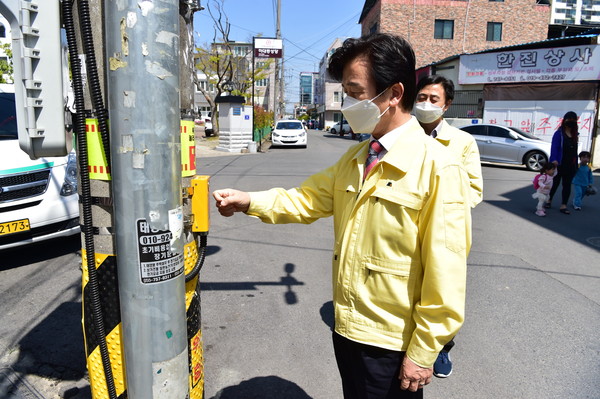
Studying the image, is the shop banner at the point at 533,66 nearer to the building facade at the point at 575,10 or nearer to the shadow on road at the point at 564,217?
the shadow on road at the point at 564,217

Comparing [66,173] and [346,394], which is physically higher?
[66,173]

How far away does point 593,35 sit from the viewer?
17.1 metres

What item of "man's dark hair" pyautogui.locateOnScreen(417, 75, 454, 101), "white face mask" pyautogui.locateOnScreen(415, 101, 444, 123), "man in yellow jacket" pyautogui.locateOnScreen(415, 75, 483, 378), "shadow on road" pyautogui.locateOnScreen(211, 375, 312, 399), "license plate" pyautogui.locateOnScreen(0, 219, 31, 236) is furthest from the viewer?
"license plate" pyautogui.locateOnScreen(0, 219, 31, 236)

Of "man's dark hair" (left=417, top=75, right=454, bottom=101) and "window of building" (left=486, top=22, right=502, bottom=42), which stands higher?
"window of building" (left=486, top=22, right=502, bottom=42)

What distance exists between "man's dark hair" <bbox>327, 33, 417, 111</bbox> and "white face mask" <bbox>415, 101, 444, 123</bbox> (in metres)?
1.56

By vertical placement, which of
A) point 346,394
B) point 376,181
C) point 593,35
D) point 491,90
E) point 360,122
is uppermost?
point 593,35

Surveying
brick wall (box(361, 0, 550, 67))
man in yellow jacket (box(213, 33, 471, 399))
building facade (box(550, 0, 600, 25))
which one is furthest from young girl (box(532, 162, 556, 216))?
building facade (box(550, 0, 600, 25))

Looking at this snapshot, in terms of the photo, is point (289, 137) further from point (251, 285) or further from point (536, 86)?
point (251, 285)

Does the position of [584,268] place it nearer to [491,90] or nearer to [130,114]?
[130,114]

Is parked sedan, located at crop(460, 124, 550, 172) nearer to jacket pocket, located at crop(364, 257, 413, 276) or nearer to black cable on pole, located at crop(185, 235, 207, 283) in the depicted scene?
jacket pocket, located at crop(364, 257, 413, 276)

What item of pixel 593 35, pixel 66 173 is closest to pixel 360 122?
pixel 66 173

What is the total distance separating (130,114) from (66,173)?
412 centimetres

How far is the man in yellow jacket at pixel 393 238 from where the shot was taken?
1564 millimetres

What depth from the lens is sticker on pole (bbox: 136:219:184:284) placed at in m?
1.42
